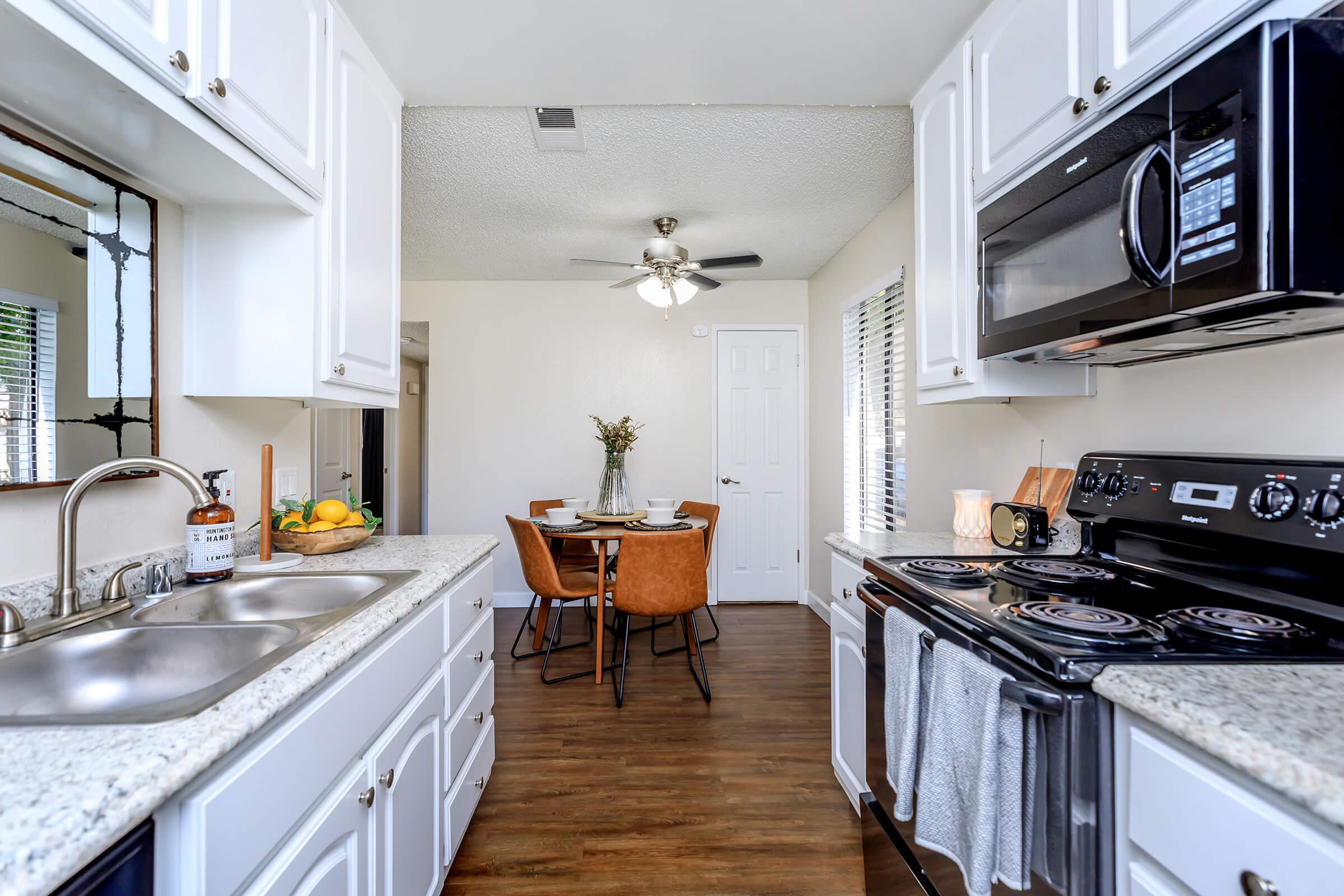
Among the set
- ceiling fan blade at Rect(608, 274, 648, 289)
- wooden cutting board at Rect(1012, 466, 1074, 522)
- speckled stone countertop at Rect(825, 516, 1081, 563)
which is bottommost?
speckled stone countertop at Rect(825, 516, 1081, 563)

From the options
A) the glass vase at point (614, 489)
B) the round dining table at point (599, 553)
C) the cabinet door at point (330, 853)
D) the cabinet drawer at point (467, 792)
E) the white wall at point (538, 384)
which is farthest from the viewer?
the white wall at point (538, 384)

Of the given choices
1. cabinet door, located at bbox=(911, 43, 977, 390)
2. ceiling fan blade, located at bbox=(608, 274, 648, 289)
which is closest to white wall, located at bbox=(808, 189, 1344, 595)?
cabinet door, located at bbox=(911, 43, 977, 390)

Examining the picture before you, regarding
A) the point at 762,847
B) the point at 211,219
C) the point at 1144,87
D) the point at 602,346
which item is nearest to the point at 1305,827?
the point at 1144,87

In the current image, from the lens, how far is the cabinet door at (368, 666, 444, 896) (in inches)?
43.8

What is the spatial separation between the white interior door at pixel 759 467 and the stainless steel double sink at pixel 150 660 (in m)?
3.56

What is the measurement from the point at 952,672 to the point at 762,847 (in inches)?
43.9

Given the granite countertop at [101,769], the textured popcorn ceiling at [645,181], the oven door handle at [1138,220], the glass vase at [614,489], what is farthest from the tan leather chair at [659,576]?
the oven door handle at [1138,220]

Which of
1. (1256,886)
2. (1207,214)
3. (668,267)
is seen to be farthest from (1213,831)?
(668,267)

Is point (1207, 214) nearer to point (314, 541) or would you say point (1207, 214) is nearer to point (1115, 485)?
point (1115, 485)

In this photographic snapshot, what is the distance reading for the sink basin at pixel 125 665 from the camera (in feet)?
2.93

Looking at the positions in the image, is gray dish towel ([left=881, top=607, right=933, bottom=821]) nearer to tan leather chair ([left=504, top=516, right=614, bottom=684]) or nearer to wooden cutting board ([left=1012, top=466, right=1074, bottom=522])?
wooden cutting board ([left=1012, top=466, right=1074, bottom=522])

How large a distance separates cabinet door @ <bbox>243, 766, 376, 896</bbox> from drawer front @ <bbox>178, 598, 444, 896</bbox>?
29 mm

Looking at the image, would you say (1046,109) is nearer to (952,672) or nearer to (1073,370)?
(1073,370)

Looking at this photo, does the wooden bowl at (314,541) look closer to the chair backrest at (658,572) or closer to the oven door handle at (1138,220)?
the chair backrest at (658,572)
